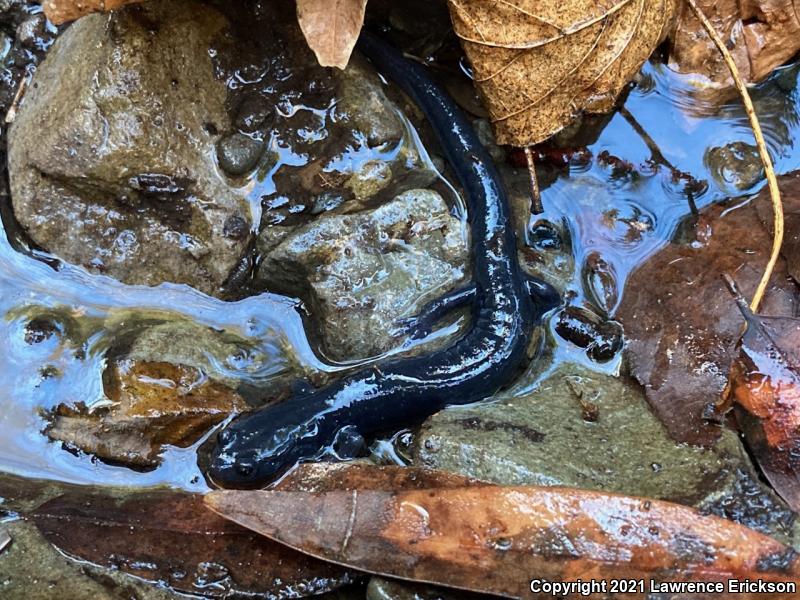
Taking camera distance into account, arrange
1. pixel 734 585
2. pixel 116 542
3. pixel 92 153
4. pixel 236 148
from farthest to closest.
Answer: pixel 236 148 → pixel 92 153 → pixel 116 542 → pixel 734 585

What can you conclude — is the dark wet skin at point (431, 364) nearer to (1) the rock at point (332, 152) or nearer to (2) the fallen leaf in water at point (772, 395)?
(1) the rock at point (332, 152)

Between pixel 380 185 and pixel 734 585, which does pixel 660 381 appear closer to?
pixel 734 585

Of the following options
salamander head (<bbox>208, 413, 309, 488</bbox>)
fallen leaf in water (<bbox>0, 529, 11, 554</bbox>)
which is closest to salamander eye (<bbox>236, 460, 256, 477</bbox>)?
salamander head (<bbox>208, 413, 309, 488</bbox>)

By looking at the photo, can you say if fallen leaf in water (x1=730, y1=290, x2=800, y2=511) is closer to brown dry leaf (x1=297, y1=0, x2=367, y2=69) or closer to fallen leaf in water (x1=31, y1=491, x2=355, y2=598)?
fallen leaf in water (x1=31, y1=491, x2=355, y2=598)

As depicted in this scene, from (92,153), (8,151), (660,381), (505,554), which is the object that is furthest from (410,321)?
(8,151)

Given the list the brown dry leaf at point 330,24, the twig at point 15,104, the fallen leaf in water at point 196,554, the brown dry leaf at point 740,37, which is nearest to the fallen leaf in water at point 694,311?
the brown dry leaf at point 740,37
